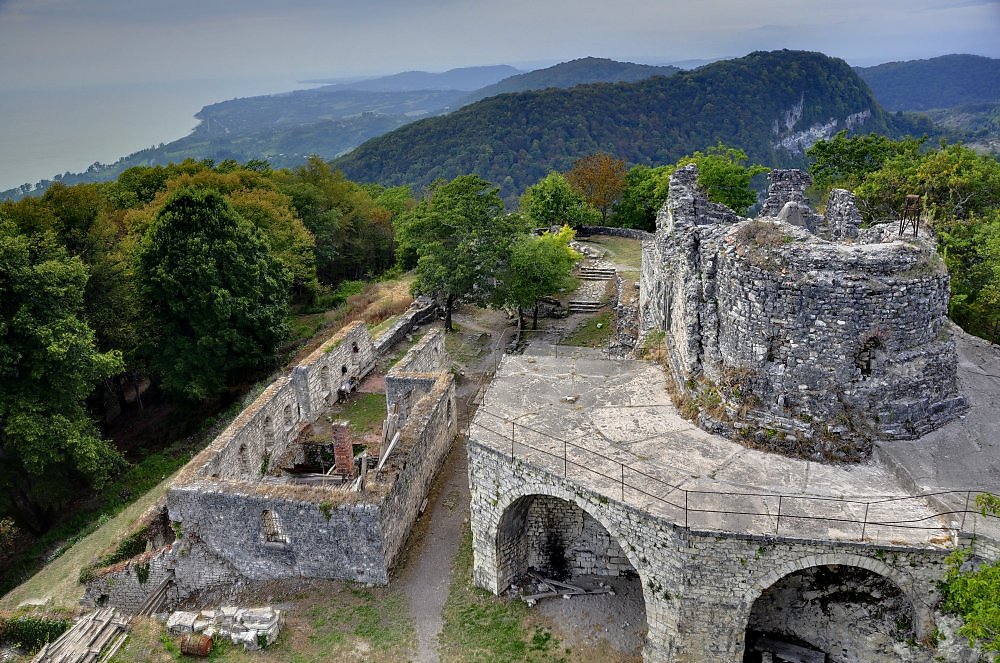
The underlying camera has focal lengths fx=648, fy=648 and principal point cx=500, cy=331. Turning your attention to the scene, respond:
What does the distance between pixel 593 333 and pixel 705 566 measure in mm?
20028

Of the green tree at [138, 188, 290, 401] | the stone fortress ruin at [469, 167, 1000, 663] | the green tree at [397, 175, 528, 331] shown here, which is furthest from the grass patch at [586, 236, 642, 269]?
the stone fortress ruin at [469, 167, 1000, 663]

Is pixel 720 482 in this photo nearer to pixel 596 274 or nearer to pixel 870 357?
pixel 870 357

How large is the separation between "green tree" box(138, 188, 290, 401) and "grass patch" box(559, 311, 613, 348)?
13.8m

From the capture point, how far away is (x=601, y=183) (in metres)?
49.7

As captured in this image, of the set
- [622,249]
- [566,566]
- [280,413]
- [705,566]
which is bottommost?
[566,566]

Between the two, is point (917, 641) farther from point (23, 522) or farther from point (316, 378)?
point (23, 522)

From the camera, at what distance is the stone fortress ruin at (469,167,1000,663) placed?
1100 centimetres

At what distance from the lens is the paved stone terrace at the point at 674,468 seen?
11.0 meters

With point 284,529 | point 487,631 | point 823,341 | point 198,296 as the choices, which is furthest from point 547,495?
point 198,296

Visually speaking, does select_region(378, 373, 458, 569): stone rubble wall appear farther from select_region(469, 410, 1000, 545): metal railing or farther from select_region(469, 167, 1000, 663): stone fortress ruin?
select_region(469, 410, 1000, 545): metal railing

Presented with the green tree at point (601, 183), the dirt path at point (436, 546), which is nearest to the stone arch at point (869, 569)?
the dirt path at point (436, 546)

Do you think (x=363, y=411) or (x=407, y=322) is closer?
(x=363, y=411)

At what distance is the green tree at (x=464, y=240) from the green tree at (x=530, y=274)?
609 millimetres

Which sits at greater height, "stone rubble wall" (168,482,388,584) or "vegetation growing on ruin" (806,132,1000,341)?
"vegetation growing on ruin" (806,132,1000,341)
